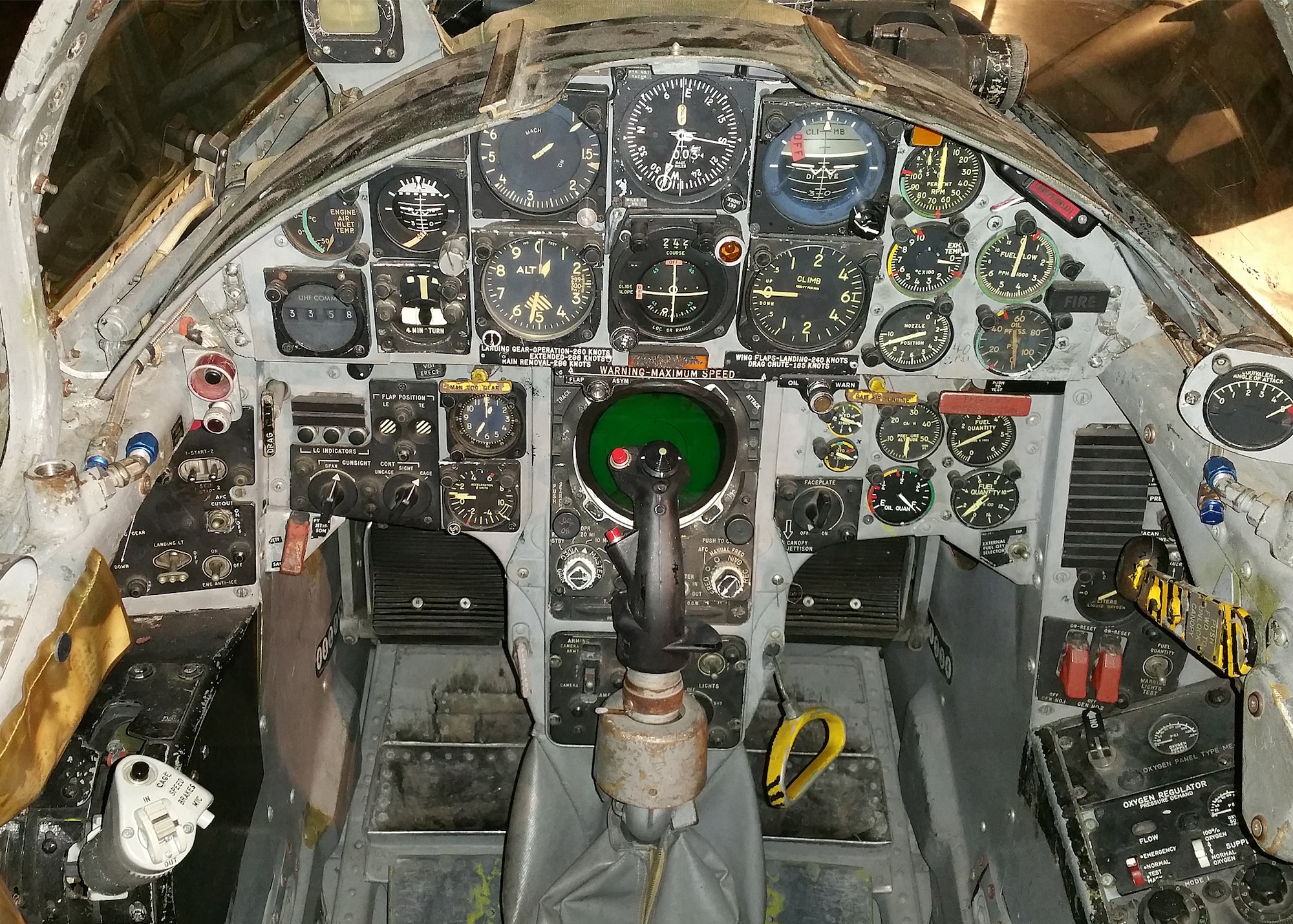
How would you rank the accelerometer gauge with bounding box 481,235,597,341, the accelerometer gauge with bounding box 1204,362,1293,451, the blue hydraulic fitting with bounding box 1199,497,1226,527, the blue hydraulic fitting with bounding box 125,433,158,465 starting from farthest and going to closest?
the accelerometer gauge with bounding box 481,235,597,341
the blue hydraulic fitting with bounding box 125,433,158,465
the blue hydraulic fitting with bounding box 1199,497,1226,527
the accelerometer gauge with bounding box 1204,362,1293,451

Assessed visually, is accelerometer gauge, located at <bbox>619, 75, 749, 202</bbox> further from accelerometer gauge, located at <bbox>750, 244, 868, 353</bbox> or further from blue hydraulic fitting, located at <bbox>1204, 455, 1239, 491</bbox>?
blue hydraulic fitting, located at <bbox>1204, 455, 1239, 491</bbox>

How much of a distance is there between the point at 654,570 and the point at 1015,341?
49.8 inches

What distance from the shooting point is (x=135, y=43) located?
430 cm

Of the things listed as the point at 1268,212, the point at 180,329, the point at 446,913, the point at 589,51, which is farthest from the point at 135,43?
the point at 1268,212

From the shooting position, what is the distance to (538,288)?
3.26m

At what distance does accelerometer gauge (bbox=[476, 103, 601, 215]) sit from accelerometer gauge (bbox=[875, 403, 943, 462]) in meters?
1.21

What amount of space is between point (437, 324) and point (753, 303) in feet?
3.01

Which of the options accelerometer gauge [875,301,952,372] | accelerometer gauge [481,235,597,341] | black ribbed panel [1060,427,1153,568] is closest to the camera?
accelerometer gauge [481,235,597,341]

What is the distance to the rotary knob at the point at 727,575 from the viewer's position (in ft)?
12.4

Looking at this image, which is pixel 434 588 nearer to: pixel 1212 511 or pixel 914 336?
pixel 914 336

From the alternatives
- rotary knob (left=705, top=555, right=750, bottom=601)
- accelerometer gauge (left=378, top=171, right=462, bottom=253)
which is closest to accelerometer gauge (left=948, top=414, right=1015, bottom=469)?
rotary knob (left=705, top=555, right=750, bottom=601)

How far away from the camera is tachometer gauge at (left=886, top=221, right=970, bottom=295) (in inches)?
126

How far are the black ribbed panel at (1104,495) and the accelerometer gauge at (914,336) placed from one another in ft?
1.88

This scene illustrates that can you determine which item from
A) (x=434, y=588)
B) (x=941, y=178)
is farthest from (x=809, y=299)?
(x=434, y=588)
